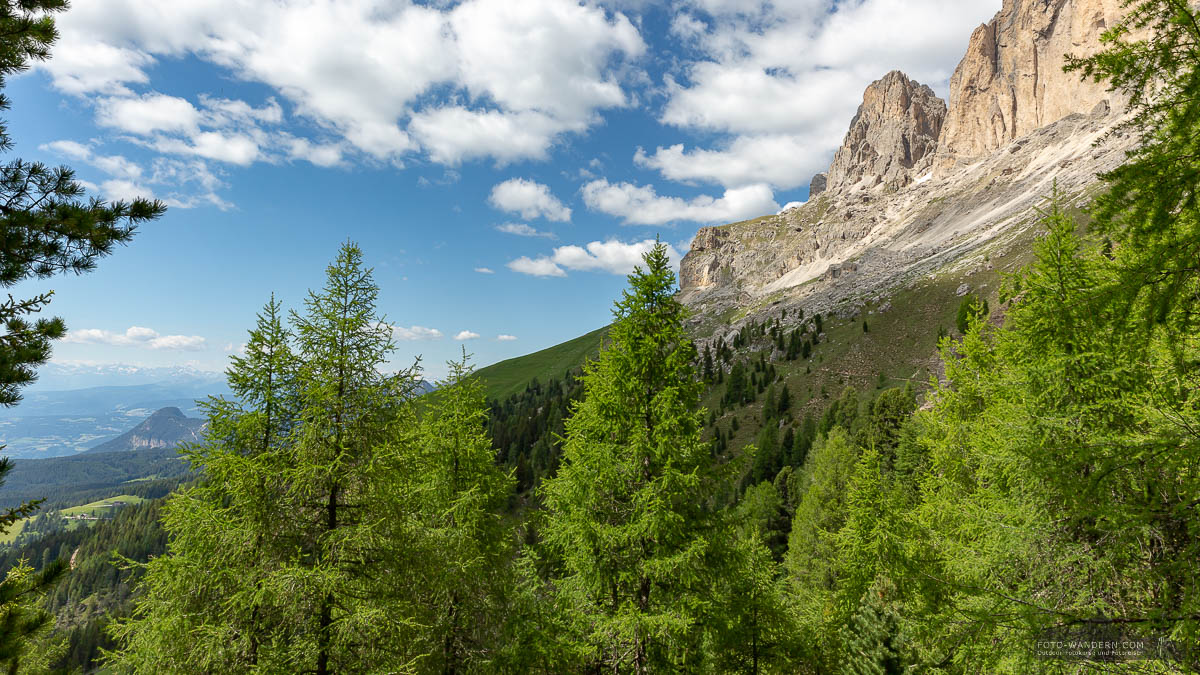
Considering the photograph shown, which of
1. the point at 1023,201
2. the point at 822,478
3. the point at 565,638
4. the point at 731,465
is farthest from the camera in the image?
the point at 1023,201

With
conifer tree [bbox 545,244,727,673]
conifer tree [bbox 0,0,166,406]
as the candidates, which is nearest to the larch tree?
conifer tree [bbox 0,0,166,406]

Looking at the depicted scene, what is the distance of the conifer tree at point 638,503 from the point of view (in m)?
10.1

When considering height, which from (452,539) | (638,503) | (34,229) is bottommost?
(452,539)

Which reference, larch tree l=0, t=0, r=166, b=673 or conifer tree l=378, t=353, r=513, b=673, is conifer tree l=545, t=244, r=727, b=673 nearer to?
conifer tree l=378, t=353, r=513, b=673

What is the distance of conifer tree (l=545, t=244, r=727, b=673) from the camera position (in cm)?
1005

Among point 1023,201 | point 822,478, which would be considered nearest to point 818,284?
point 1023,201

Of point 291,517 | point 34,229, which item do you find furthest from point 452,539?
point 34,229

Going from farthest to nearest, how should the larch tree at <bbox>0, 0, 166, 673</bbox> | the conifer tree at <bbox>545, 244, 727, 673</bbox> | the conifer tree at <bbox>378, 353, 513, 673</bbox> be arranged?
1. the conifer tree at <bbox>545, 244, 727, 673</bbox>
2. the conifer tree at <bbox>378, 353, 513, 673</bbox>
3. the larch tree at <bbox>0, 0, 166, 673</bbox>

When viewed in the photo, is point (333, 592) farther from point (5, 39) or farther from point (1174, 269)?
point (1174, 269)

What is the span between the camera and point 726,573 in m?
10.8

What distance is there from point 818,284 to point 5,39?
20502cm

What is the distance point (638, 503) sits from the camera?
10.3 meters

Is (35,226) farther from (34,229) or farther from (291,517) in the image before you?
(291,517)

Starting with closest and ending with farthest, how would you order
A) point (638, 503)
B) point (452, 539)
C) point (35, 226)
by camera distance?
point (35, 226) → point (638, 503) → point (452, 539)
